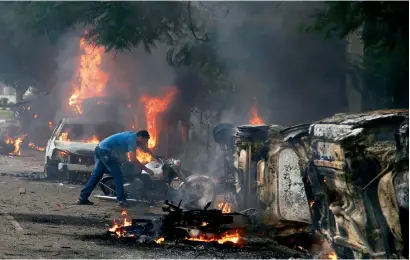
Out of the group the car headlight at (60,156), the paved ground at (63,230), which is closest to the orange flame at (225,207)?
the paved ground at (63,230)

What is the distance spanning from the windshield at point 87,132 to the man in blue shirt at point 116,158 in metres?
3.42

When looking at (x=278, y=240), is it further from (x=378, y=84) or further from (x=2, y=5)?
(x=2, y=5)

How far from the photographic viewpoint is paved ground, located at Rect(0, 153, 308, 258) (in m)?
6.97

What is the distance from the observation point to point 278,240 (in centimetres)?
796

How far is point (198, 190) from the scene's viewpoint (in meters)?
11.1

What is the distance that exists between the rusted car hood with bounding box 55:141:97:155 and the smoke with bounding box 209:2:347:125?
5.64m

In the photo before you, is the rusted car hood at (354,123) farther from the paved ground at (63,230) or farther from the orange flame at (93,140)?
the orange flame at (93,140)

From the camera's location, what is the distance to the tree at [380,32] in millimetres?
10000

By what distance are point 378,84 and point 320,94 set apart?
4.50 m

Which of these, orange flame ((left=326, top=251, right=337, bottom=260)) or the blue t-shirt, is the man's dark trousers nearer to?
the blue t-shirt

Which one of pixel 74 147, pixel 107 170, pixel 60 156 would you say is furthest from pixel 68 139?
pixel 107 170

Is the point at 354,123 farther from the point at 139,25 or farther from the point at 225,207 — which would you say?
the point at 139,25

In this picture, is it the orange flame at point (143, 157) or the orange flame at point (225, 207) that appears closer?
the orange flame at point (225, 207)

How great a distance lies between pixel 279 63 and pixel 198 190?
7991 millimetres
